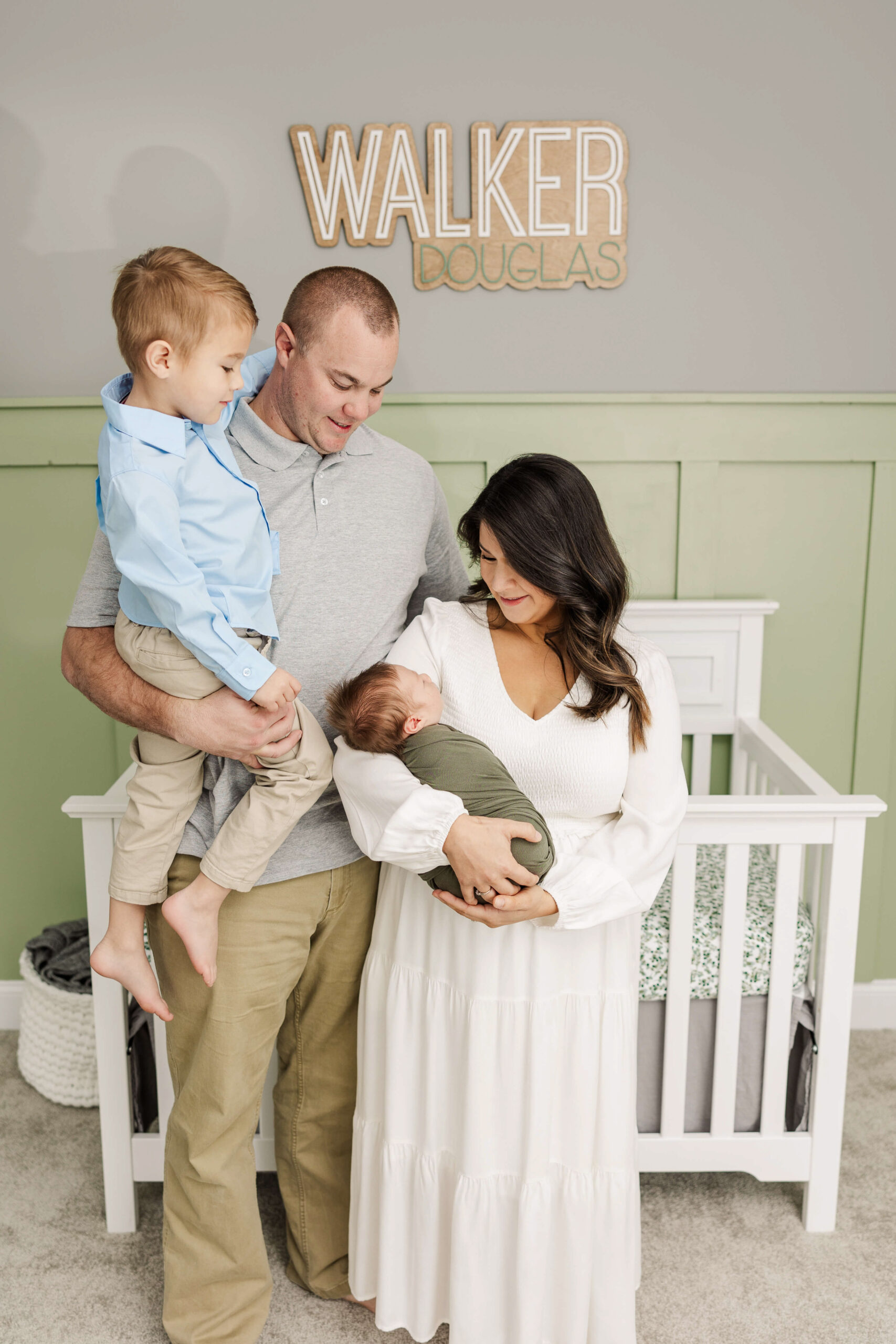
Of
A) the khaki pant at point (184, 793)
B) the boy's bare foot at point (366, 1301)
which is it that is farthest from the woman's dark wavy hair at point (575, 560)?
the boy's bare foot at point (366, 1301)

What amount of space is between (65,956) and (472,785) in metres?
1.39

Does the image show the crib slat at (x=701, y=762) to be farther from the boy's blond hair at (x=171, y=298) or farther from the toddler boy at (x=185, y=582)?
the boy's blond hair at (x=171, y=298)

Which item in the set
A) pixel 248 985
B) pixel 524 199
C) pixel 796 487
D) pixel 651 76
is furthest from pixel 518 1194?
pixel 651 76

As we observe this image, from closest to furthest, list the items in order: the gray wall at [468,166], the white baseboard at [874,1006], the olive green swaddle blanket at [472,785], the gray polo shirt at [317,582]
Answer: the olive green swaddle blanket at [472,785] → the gray polo shirt at [317,582] → the gray wall at [468,166] → the white baseboard at [874,1006]

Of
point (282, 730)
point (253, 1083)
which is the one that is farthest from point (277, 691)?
point (253, 1083)

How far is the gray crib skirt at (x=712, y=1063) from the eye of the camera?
1.77 meters

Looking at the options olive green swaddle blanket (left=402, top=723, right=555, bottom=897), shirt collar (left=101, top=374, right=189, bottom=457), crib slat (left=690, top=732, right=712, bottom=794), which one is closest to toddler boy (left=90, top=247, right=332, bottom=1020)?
shirt collar (left=101, top=374, right=189, bottom=457)

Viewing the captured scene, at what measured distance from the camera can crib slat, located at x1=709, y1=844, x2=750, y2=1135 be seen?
5.53ft

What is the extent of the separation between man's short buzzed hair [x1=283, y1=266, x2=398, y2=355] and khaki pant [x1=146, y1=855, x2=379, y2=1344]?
78 cm

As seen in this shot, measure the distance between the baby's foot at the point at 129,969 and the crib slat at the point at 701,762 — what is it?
141 centimetres

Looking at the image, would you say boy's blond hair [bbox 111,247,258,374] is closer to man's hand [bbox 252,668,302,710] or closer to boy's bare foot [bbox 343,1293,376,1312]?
man's hand [bbox 252,668,302,710]

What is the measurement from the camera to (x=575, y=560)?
131 centimetres

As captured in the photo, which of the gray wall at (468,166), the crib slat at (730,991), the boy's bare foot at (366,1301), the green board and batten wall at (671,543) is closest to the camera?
the boy's bare foot at (366,1301)

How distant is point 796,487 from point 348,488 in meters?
1.29
